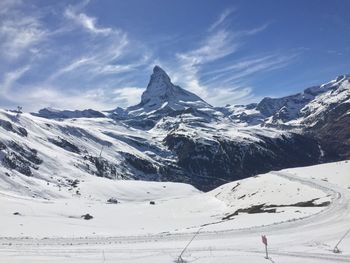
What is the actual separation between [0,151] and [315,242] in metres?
153

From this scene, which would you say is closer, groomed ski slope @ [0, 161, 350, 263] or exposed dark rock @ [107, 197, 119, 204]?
groomed ski slope @ [0, 161, 350, 263]

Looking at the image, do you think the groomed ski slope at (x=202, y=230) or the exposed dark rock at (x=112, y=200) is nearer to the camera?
the groomed ski slope at (x=202, y=230)

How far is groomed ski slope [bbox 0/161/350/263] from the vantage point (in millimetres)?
32438

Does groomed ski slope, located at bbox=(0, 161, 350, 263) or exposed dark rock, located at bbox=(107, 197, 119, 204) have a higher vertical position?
exposed dark rock, located at bbox=(107, 197, 119, 204)

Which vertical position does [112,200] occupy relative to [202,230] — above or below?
above

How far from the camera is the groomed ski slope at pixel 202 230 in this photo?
32.4 meters

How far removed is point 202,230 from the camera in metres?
47.2

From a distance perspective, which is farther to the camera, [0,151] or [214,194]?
[0,151]

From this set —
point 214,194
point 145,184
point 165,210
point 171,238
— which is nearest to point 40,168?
point 145,184

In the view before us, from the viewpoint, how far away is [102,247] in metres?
38.4

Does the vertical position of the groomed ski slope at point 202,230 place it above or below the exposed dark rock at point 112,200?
below

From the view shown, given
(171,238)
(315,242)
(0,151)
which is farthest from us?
(0,151)

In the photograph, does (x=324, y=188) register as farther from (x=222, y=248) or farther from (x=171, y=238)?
(x=222, y=248)

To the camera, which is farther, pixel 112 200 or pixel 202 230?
pixel 112 200
